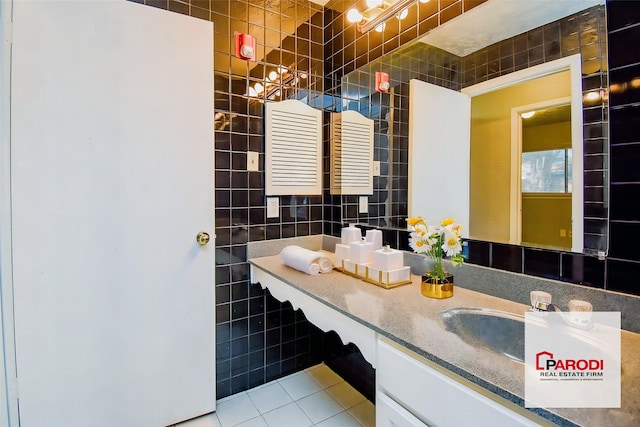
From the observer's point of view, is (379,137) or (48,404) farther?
(379,137)

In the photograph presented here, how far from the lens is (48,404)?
1.29 metres

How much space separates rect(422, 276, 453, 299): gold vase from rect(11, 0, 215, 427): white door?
1.07 m

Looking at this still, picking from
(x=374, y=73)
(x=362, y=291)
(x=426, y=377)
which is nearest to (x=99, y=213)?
(x=362, y=291)

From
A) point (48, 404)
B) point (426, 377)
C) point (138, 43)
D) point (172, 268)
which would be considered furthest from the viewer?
point (172, 268)

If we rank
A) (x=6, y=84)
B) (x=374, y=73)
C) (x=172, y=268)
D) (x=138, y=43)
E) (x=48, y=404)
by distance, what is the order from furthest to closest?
(x=374, y=73) → (x=172, y=268) → (x=138, y=43) → (x=48, y=404) → (x=6, y=84)

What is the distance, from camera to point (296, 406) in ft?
5.60

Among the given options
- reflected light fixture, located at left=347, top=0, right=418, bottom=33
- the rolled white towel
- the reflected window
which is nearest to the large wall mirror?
the reflected window

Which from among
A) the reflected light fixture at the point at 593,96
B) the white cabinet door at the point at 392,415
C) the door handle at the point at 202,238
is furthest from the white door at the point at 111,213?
the reflected light fixture at the point at 593,96

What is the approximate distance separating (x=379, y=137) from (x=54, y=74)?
59.8 inches

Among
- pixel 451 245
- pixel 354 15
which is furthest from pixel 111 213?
pixel 354 15

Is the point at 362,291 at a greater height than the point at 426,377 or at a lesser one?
greater

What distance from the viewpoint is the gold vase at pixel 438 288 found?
1.16 m

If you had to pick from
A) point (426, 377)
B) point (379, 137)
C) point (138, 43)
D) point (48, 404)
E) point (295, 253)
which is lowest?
point (48, 404)

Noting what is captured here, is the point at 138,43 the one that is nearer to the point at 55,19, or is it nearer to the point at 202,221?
the point at 55,19
